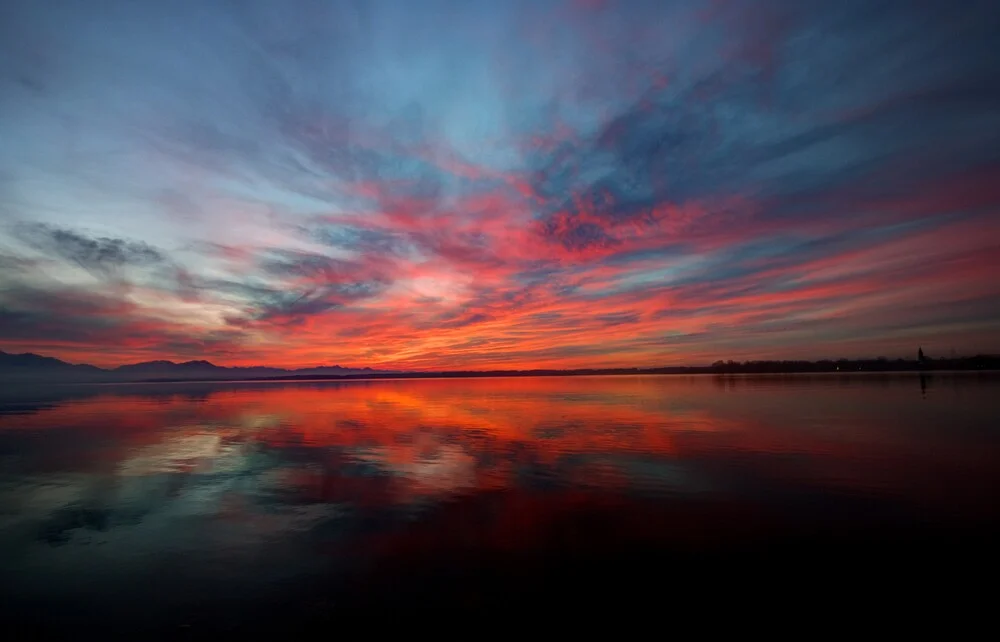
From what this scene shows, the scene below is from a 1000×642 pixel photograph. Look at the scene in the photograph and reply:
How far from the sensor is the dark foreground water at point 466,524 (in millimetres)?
9289

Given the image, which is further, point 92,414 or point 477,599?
point 92,414

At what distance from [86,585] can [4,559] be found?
11.4 feet

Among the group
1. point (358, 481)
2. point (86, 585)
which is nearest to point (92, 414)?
point (358, 481)

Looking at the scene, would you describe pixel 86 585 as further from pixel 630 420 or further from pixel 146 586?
pixel 630 420

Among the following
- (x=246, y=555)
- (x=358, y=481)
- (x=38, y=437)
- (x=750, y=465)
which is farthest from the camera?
(x=38, y=437)

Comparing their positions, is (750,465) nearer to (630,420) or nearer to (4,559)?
(630,420)

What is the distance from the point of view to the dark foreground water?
9289 mm

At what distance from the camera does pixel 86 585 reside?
9.91 m

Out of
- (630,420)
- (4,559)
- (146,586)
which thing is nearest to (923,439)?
(630,420)

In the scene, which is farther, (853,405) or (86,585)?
(853,405)

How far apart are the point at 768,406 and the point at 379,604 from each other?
45.6 metres

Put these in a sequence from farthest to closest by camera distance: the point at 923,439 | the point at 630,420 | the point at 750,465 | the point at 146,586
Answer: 1. the point at 630,420
2. the point at 923,439
3. the point at 750,465
4. the point at 146,586

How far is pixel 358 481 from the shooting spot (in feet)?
59.5

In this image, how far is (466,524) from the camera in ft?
43.1
